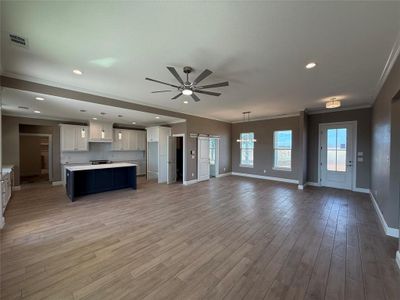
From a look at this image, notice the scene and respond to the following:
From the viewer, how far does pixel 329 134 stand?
245 inches

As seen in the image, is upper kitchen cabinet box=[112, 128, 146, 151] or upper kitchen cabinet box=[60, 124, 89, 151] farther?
upper kitchen cabinet box=[112, 128, 146, 151]

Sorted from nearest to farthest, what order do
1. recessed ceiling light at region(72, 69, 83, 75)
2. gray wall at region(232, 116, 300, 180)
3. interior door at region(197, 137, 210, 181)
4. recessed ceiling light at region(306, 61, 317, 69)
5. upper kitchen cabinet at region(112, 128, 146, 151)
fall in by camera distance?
recessed ceiling light at region(306, 61, 317, 69) < recessed ceiling light at region(72, 69, 83, 75) < gray wall at region(232, 116, 300, 180) < interior door at region(197, 137, 210, 181) < upper kitchen cabinet at region(112, 128, 146, 151)

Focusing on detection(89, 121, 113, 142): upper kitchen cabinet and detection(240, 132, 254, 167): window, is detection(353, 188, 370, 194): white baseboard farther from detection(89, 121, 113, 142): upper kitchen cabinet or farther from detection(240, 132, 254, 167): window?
detection(89, 121, 113, 142): upper kitchen cabinet

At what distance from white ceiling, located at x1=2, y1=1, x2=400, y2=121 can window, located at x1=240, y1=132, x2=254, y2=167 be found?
481 centimetres

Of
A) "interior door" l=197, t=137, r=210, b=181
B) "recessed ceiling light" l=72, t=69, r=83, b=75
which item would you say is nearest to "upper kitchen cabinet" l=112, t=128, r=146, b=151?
"interior door" l=197, t=137, r=210, b=181

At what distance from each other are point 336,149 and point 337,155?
0.22 m

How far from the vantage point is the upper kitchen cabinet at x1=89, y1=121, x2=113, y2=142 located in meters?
7.02

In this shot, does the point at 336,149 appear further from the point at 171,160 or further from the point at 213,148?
the point at 171,160

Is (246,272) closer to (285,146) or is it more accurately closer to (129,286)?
(129,286)

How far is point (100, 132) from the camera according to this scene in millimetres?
7250

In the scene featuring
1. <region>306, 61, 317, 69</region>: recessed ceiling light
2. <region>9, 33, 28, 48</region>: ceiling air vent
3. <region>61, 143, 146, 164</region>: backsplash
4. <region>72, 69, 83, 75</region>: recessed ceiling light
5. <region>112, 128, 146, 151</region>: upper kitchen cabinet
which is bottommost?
<region>61, 143, 146, 164</region>: backsplash

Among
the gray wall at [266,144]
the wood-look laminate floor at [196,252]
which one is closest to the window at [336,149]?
the gray wall at [266,144]

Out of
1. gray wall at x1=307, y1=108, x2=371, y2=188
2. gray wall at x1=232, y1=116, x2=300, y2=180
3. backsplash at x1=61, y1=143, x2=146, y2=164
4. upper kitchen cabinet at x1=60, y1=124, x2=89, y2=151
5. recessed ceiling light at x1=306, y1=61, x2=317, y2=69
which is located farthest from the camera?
backsplash at x1=61, y1=143, x2=146, y2=164

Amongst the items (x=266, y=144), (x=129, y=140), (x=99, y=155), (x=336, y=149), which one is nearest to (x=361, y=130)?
(x=336, y=149)
